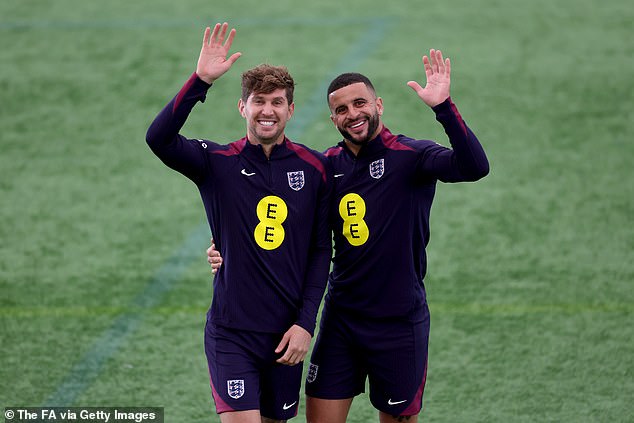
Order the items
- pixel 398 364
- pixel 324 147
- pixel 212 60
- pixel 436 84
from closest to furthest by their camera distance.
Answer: pixel 212 60, pixel 436 84, pixel 398 364, pixel 324 147

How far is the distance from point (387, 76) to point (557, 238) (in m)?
3.39

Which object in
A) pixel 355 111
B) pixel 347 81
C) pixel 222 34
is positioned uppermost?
pixel 222 34

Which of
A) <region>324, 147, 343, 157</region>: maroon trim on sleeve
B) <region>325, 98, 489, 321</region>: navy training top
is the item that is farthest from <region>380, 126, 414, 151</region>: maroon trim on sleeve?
<region>324, 147, 343, 157</region>: maroon trim on sleeve

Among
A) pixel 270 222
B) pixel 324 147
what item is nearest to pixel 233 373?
pixel 270 222

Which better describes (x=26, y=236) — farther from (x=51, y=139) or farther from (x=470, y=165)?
(x=470, y=165)

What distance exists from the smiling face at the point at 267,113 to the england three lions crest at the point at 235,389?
994mm

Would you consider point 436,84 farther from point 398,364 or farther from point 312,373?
point 312,373

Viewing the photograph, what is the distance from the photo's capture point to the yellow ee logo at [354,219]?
4461 millimetres

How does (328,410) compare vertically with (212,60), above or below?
below

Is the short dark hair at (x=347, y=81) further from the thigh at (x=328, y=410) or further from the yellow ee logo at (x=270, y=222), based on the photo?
the thigh at (x=328, y=410)

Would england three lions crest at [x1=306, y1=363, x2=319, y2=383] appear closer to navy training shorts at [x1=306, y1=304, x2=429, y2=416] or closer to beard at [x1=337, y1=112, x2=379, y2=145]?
navy training shorts at [x1=306, y1=304, x2=429, y2=416]

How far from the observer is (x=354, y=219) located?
4469 millimetres

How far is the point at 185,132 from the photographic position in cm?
941

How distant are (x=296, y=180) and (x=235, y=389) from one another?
0.89 m
